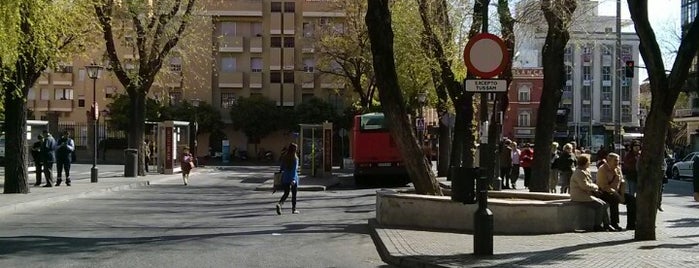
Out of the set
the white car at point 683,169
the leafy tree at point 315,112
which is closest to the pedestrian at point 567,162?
the white car at point 683,169

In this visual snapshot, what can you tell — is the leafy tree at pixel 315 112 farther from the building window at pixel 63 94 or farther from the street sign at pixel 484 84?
the street sign at pixel 484 84

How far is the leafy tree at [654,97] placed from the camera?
35.4 ft

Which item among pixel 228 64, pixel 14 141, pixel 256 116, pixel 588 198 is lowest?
pixel 588 198

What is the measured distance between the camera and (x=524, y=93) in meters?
87.8

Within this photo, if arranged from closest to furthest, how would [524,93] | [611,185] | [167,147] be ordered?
[611,185] → [167,147] → [524,93]

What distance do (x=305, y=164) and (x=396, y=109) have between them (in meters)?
21.2

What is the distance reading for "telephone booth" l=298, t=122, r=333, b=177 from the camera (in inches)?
1328

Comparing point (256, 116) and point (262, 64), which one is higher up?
point (262, 64)

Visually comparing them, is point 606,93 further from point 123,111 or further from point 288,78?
point 123,111

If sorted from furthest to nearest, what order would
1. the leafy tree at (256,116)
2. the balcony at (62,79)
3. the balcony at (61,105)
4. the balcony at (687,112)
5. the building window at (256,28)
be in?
the balcony at (61,105) < the balcony at (62,79) < the balcony at (687,112) < the building window at (256,28) < the leafy tree at (256,116)

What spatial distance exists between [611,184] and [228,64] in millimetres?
54547

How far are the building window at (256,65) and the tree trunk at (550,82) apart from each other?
165 feet

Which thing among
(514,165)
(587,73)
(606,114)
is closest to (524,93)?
(587,73)

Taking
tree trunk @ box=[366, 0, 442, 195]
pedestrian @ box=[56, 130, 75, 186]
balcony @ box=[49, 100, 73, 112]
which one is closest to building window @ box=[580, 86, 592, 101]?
balcony @ box=[49, 100, 73, 112]
